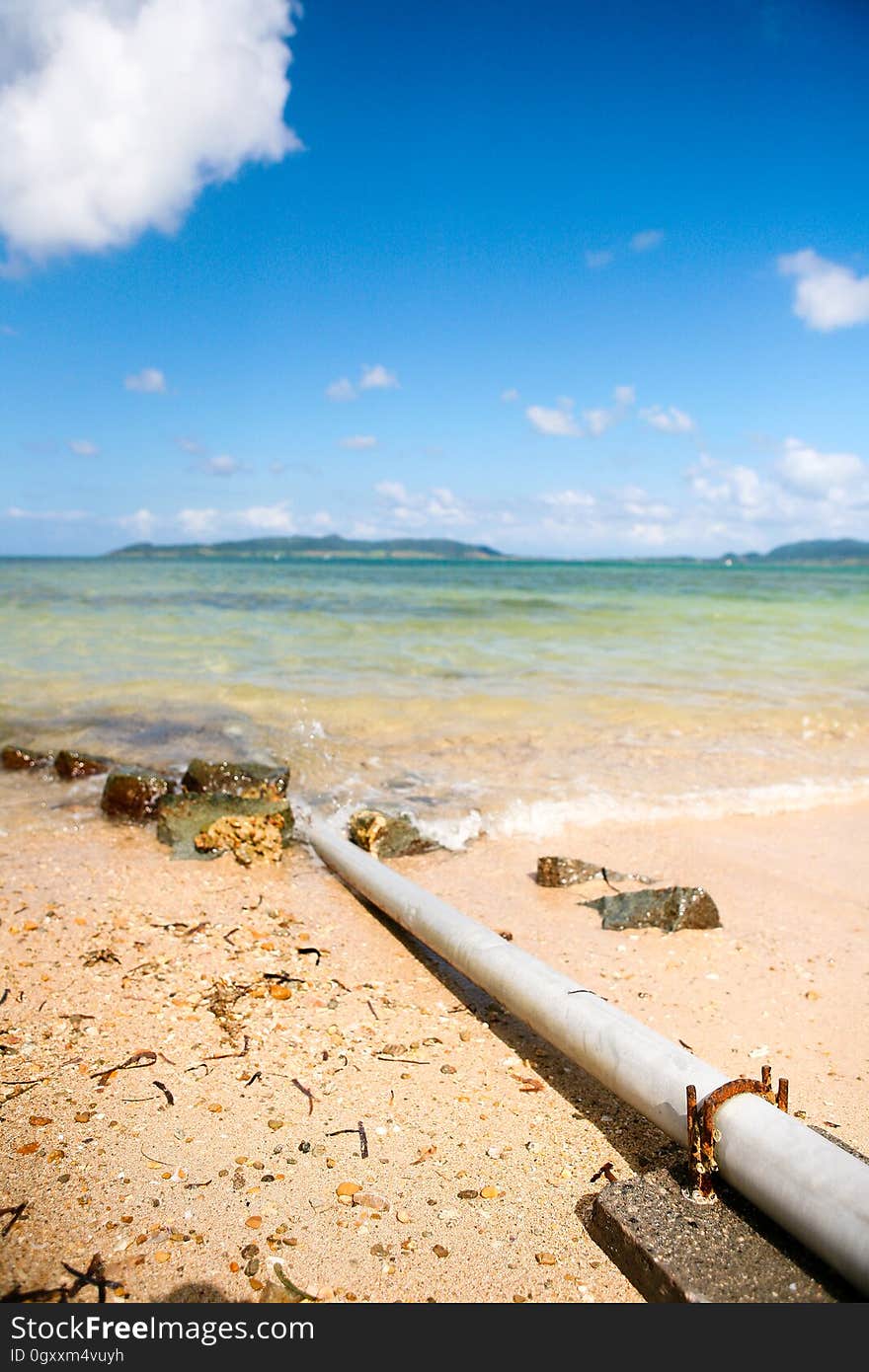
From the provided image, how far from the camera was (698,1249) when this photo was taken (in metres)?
1.93

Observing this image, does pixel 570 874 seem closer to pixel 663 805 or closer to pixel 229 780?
pixel 663 805

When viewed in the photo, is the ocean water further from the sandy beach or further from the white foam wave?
the sandy beach

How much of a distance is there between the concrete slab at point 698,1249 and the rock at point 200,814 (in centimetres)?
329

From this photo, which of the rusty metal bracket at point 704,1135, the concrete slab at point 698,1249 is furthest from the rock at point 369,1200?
the rusty metal bracket at point 704,1135

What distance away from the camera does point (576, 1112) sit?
8.80 feet

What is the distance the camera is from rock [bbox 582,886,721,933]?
4.12 metres

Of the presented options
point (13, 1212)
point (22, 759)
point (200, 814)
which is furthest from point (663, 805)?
point (22, 759)

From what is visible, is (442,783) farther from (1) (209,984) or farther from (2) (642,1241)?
(2) (642,1241)

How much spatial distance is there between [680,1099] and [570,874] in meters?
2.58

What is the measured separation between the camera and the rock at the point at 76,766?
661cm

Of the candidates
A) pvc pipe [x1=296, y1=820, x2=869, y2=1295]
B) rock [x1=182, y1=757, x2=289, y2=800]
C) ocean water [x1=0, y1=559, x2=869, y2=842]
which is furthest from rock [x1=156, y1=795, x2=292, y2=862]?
pvc pipe [x1=296, y1=820, x2=869, y2=1295]

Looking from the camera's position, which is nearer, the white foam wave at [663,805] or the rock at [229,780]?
the white foam wave at [663,805]

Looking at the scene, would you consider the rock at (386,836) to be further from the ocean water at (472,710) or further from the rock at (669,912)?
the rock at (669,912)

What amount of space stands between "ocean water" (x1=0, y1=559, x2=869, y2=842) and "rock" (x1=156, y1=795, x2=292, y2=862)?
1.07m
